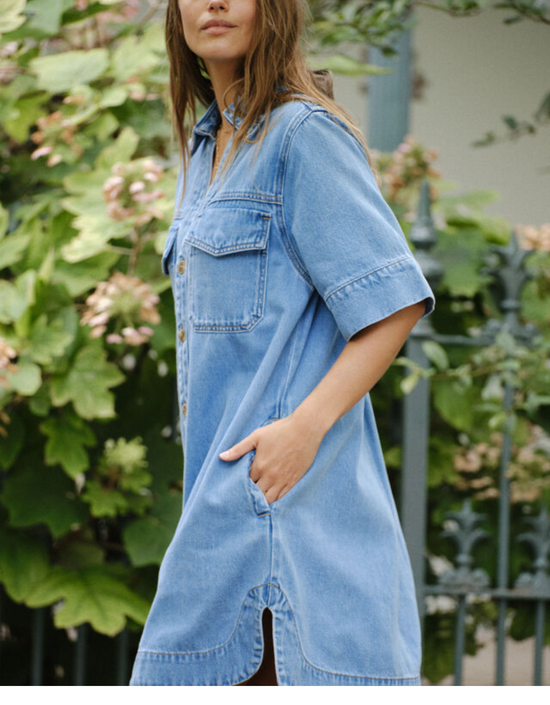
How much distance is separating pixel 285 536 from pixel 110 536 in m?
1.64

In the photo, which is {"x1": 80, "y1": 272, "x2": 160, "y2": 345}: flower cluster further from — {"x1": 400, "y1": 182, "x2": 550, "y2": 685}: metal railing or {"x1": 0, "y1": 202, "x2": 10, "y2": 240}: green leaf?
{"x1": 400, "y1": 182, "x2": 550, "y2": 685}: metal railing

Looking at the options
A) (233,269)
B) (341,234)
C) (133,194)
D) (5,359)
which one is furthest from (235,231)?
(133,194)

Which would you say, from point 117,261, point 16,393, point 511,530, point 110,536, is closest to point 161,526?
point 110,536

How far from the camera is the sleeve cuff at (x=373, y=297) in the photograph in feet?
3.85

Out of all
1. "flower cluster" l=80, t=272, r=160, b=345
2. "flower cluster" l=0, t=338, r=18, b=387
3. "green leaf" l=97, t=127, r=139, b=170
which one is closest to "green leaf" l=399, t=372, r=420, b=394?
"flower cluster" l=80, t=272, r=160, b=345

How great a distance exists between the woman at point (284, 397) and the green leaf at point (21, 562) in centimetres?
125

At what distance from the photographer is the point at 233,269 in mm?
1229

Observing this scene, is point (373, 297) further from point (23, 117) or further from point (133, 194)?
point (23, 117)

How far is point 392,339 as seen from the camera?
3.97 feet

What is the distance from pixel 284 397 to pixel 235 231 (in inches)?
10.1

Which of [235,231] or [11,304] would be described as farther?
[11,304]

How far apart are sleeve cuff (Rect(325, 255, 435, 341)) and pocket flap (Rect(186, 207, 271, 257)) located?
141 mm

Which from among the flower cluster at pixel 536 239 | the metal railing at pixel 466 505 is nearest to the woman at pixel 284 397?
the metal railing at pixel 466 505

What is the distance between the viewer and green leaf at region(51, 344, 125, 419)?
83.7 inches
